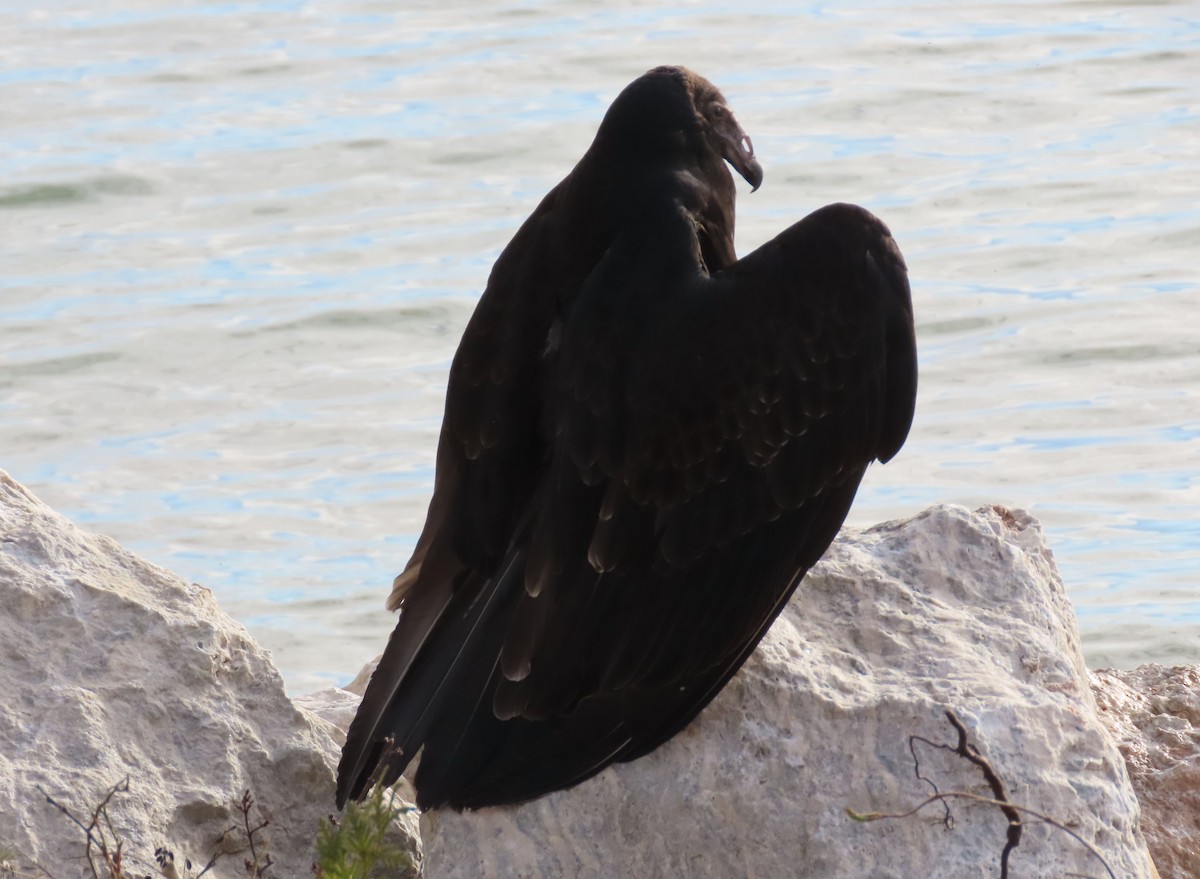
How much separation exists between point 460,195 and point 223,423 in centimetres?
344

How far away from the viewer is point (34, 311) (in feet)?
37.6

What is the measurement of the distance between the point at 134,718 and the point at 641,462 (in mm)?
1143

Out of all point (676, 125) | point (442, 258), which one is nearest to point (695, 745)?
point (676, 125)

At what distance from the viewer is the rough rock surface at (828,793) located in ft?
11.9

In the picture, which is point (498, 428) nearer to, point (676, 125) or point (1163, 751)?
point (676, 125)

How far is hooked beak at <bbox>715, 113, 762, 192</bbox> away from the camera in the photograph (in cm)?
403

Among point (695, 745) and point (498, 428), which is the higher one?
point (498, 428)

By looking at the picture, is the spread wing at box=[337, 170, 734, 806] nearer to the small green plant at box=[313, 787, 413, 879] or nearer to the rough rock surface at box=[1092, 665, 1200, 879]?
the small green plant at box=[313, 787, 413, 879]

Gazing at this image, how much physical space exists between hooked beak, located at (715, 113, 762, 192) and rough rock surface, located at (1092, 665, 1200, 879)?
169 centimetres

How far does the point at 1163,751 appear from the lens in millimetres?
4727

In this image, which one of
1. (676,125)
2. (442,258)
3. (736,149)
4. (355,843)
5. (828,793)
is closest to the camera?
(355,843)

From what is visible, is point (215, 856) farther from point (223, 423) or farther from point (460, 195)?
point (460, 195)

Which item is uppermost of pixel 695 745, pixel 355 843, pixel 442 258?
pixel 355 843

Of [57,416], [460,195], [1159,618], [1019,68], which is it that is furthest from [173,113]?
[1159,618]
